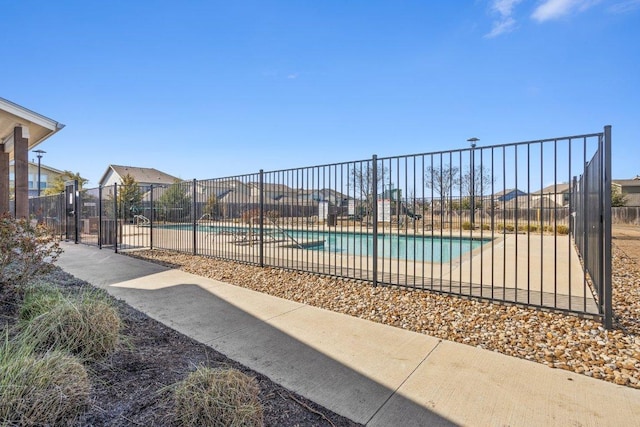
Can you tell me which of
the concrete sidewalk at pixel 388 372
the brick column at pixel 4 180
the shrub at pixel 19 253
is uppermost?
the brick column at pixel 4 180

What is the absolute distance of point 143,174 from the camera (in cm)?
4028

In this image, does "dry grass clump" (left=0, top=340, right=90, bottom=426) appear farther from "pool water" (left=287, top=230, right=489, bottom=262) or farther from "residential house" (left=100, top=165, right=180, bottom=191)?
"residential house" (left=100, top=165, right=180, bottom=191)

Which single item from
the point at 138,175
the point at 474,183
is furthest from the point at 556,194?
the point at 138,175

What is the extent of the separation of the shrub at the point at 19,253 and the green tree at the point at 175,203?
15.7ft

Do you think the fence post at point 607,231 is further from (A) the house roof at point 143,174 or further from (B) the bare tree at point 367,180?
(A) the house roof at point 143,174

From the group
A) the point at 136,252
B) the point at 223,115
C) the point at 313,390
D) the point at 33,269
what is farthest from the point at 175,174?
the point at 313,390

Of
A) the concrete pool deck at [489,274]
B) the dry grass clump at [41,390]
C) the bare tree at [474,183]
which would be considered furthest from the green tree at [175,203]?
the dry grass clump at [41,390]

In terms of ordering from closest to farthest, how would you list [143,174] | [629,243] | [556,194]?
1. [556,194]
2. [629,243]
3. [143,174]

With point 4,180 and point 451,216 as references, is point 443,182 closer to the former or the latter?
point 451,216

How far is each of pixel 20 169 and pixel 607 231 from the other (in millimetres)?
11466

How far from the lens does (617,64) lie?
7.32 metres

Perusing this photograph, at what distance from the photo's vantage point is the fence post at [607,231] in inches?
123

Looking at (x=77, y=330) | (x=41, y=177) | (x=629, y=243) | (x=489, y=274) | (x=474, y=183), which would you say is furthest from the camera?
(x=41, y=177)

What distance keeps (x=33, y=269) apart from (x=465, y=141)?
546 inches
